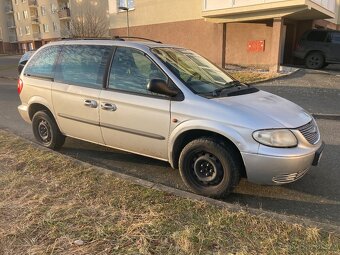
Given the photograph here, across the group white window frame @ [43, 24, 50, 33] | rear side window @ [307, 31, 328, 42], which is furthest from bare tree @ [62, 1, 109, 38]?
white window frame @ [43, 24, 50, 33]

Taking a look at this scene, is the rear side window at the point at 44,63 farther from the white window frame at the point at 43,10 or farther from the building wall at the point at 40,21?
the white window frame at the point at 43,10

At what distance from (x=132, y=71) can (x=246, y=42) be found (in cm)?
1508

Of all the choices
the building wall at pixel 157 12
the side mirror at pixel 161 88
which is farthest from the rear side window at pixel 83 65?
the building wall at pixel 157 12

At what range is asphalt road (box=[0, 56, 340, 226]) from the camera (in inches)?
141

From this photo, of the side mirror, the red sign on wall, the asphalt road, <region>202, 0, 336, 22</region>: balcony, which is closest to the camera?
the asphalt road

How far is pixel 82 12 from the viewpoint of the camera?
3328 centimetres

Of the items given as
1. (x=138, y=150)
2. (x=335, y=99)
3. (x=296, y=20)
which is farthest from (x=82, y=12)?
(x=138, y=150)

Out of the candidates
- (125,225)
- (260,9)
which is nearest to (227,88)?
(125,225)

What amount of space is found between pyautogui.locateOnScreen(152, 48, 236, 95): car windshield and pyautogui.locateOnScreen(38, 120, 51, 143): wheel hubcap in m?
2.29

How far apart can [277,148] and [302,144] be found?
323 millimetres

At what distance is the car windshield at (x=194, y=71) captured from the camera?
13.0ft

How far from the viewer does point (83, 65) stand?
4.66m

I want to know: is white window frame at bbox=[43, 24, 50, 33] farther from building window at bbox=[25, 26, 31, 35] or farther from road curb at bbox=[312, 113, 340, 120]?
road curb at bbox=[312, 113, 340, 120]

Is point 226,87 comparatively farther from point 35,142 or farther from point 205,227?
point 35,142
